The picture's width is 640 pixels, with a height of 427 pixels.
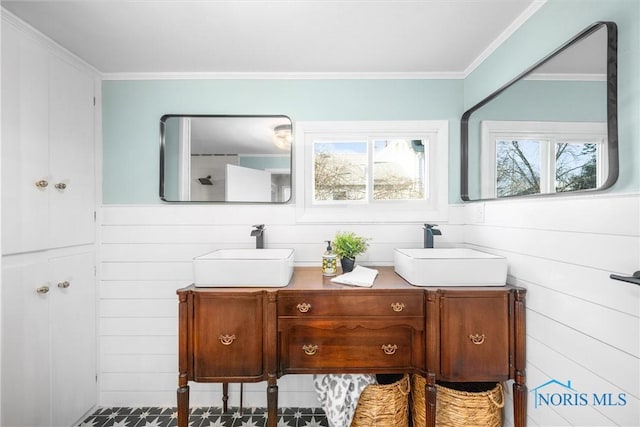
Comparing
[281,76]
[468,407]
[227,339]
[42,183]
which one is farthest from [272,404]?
[281,76]

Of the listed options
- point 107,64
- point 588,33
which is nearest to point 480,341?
point 588,33

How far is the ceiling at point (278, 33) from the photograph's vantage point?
1.36 metres

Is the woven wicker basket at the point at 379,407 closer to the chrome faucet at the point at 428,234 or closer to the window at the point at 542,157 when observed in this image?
the chrome faucet at the point at 428,234

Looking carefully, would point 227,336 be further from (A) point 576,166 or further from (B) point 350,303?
(A) point 576,166

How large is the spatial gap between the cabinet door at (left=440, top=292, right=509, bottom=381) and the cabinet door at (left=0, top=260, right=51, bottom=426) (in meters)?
2.07

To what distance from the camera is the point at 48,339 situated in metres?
1.58

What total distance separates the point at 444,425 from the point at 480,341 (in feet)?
1.66

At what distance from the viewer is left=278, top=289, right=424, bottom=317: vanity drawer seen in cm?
142

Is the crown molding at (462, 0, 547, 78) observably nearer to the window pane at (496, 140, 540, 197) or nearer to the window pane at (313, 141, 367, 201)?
the window pane at (496, 140, 540, 197)

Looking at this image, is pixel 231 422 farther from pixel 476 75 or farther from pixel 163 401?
pixel 476 75

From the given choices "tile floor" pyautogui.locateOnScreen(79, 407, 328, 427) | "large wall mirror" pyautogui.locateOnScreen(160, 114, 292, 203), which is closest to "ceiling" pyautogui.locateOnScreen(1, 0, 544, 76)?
"large wall mirror" pyautogui.locateOnScreen(160, 114, 292, 203)

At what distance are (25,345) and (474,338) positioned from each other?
223 cm

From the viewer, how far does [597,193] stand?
3.45ft

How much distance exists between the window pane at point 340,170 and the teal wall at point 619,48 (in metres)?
0.88
